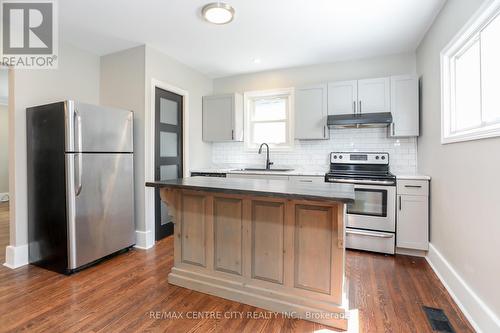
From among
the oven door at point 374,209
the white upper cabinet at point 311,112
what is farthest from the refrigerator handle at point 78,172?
the oven door at point 374,209

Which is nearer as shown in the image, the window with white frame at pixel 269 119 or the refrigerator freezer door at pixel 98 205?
the refrigerator freezer door at pixel 98 205

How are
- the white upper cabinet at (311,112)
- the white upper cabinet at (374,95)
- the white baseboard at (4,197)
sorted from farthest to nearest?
1. the white baseboard at (4,197)
2. the white upper cabinet at (311,112)
3. the white upper cabinet at (374,95)

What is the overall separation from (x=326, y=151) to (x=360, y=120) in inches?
30.2

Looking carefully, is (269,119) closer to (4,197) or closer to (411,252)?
(411,252)

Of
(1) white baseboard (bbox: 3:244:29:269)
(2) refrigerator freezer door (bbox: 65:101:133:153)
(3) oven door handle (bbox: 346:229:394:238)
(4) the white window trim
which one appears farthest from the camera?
(4) the white window trim

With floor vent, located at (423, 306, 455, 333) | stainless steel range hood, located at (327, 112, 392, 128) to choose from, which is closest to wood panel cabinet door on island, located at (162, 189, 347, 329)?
floor vent, located at (423, 306, 455, 333)

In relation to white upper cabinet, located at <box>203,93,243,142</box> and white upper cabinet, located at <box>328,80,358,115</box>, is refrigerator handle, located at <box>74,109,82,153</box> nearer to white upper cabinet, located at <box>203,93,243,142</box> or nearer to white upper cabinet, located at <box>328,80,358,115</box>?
white upper cabinet, located at <box>203,93,243,142</box>

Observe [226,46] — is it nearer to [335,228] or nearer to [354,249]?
[335,228]

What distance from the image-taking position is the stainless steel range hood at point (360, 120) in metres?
3.36

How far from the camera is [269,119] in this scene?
4543mm

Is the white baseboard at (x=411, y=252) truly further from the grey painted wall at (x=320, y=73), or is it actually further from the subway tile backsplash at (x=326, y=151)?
the grey painted wall at (x=320, y=73)

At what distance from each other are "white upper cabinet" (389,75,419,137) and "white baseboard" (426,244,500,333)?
1514 mm

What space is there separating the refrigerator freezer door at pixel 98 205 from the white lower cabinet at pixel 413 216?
3258mm

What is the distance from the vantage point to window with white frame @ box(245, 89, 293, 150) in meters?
4.37
